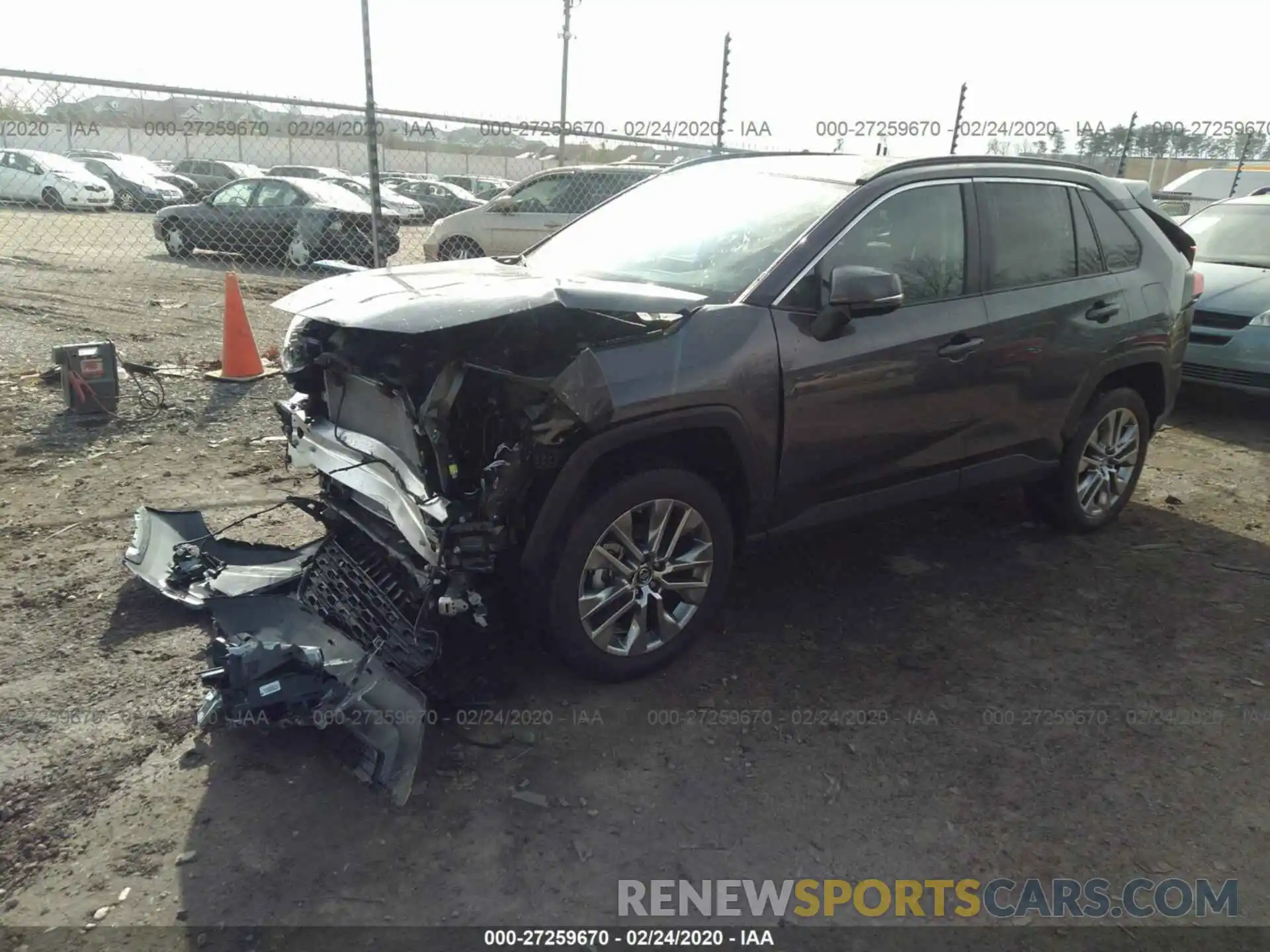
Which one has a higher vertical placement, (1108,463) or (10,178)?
(10,178)

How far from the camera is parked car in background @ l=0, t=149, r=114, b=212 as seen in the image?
15.8 m

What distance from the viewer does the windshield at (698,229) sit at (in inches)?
140

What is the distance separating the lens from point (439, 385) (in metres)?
2.89

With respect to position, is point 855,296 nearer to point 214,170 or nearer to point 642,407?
point 642,407

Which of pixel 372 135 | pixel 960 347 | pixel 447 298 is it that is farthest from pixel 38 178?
pixel 960 347

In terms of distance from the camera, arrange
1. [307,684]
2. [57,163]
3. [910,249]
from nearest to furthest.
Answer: [307,684]
[910,249]
[57,163]

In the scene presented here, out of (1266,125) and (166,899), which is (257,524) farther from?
(1266,125)

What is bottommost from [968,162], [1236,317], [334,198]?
[1236,317]

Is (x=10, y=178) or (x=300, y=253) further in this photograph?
(x=10, y=178)

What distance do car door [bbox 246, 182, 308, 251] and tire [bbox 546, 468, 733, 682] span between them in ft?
40.0

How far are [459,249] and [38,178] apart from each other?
1061cm

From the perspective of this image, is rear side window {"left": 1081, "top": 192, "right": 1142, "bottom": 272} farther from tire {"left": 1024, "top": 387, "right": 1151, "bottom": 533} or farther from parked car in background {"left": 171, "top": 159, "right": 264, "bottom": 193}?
parked car in background {"left": 171, "top": 159, "right": 264, "bottom": 193}

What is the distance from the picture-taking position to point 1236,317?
7.20 metres

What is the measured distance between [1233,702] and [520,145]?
1774 cm
